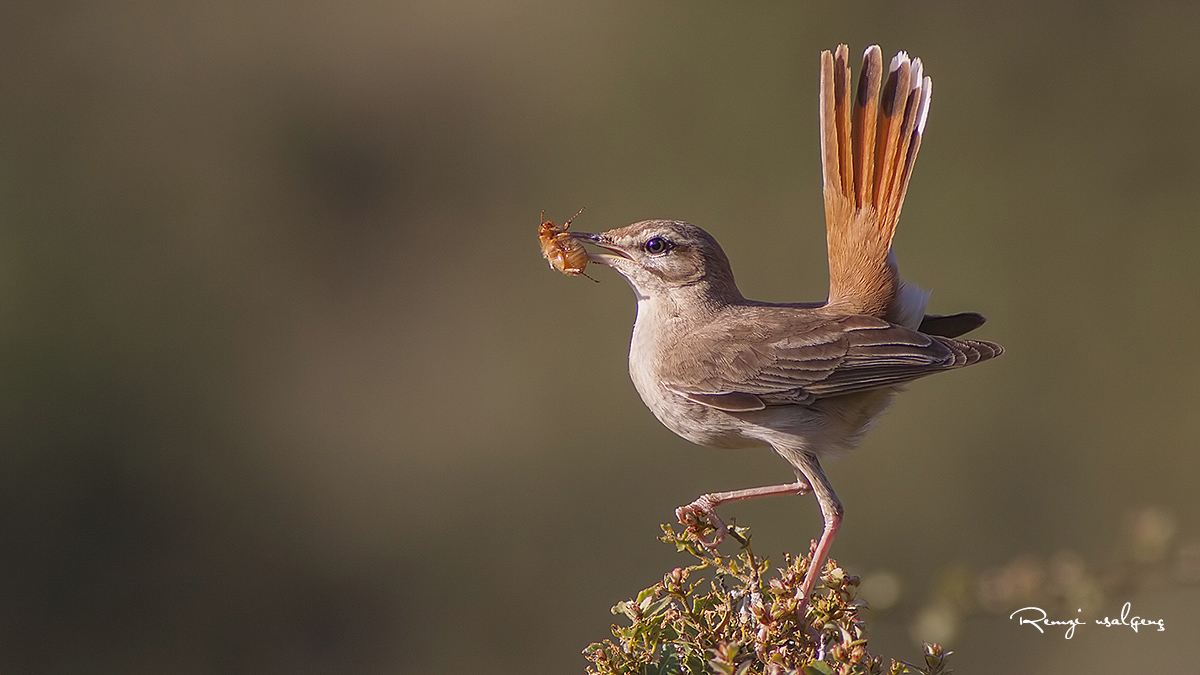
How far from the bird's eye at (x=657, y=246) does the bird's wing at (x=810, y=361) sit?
0.35m

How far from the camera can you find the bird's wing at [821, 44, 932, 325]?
3.56 meters

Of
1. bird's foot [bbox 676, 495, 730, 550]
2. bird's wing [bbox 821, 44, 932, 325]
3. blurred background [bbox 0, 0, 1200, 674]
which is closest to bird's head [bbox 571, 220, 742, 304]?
bird's wing [bbox 821, 44, 932, 325]

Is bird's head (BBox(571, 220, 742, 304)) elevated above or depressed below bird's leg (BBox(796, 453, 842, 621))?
above

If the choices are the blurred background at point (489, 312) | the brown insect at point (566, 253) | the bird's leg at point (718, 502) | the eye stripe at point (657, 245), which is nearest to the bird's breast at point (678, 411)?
the bird's leg at point (718, 502)

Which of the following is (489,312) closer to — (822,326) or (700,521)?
(822,326)

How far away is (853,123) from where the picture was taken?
3.61 metres

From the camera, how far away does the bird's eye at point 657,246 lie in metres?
3.72

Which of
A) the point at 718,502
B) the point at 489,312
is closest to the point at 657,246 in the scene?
the point at 718,502

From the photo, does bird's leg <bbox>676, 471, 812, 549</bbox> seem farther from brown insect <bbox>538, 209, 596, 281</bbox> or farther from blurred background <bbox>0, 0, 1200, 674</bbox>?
blurred background <bbox>0, 0, 1200, 674</bbox>

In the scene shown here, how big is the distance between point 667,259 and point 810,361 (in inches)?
24.7

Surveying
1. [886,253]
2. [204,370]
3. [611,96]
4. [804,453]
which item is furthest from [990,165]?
[204,370]

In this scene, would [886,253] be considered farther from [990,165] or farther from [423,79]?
[423,79]

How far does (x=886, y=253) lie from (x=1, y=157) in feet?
26.2

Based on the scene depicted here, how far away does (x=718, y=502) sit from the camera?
3.34 m
